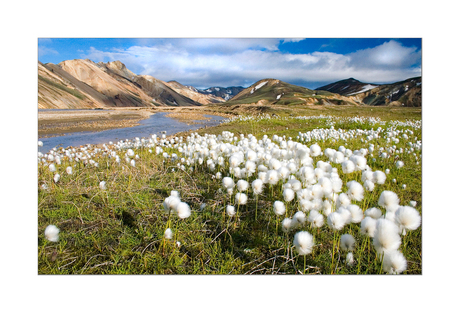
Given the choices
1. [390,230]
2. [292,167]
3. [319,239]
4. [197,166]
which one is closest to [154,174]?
[197,166]

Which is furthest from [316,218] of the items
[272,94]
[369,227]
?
[272,94]

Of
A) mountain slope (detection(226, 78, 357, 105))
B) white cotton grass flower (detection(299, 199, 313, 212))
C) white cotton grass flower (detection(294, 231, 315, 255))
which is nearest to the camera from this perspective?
white cotton grass flower (detection(294, 231, 315, 255))

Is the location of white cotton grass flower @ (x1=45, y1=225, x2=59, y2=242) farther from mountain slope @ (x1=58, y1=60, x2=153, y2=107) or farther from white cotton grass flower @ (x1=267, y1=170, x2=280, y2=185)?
mountain slope @ (x1=58, y1=60, x2=153, y2=107)

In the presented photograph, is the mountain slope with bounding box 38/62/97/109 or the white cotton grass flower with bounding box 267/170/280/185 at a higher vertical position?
the mountain slope with bounding box 38/62/97/109

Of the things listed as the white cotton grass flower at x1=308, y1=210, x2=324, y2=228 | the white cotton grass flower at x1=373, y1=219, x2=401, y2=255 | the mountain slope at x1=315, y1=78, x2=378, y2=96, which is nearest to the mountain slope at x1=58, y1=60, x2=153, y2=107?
the mountain slope at x1=315, y1=78, x2=378, y2=96

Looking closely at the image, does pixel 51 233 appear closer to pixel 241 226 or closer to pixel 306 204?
pixel 241 226

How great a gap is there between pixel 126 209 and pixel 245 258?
159 centimetres

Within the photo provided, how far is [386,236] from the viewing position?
4.27 ft

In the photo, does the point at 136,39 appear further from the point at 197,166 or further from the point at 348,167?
the point at 348,167

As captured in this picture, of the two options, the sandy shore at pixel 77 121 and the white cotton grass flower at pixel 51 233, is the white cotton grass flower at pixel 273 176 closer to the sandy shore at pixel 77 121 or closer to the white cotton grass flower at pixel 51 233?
the white cotton grass flower at pixel 51 233

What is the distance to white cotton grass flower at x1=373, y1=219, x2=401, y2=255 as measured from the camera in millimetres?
1298

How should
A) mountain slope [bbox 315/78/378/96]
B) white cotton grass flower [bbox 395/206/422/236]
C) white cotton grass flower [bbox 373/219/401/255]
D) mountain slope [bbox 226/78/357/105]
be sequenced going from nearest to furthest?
white cotton grass flower [bbox 373/219/401/255] < white cotton grass flower [bbox 395/206/422/236] < mountain slope [bbox 315/78/378/96] < mountain slope [bbox 226/78/357/105]

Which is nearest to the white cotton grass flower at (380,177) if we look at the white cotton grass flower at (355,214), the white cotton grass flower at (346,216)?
the white cotton grass flower at (355,214)

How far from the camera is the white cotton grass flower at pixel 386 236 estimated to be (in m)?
1.30
